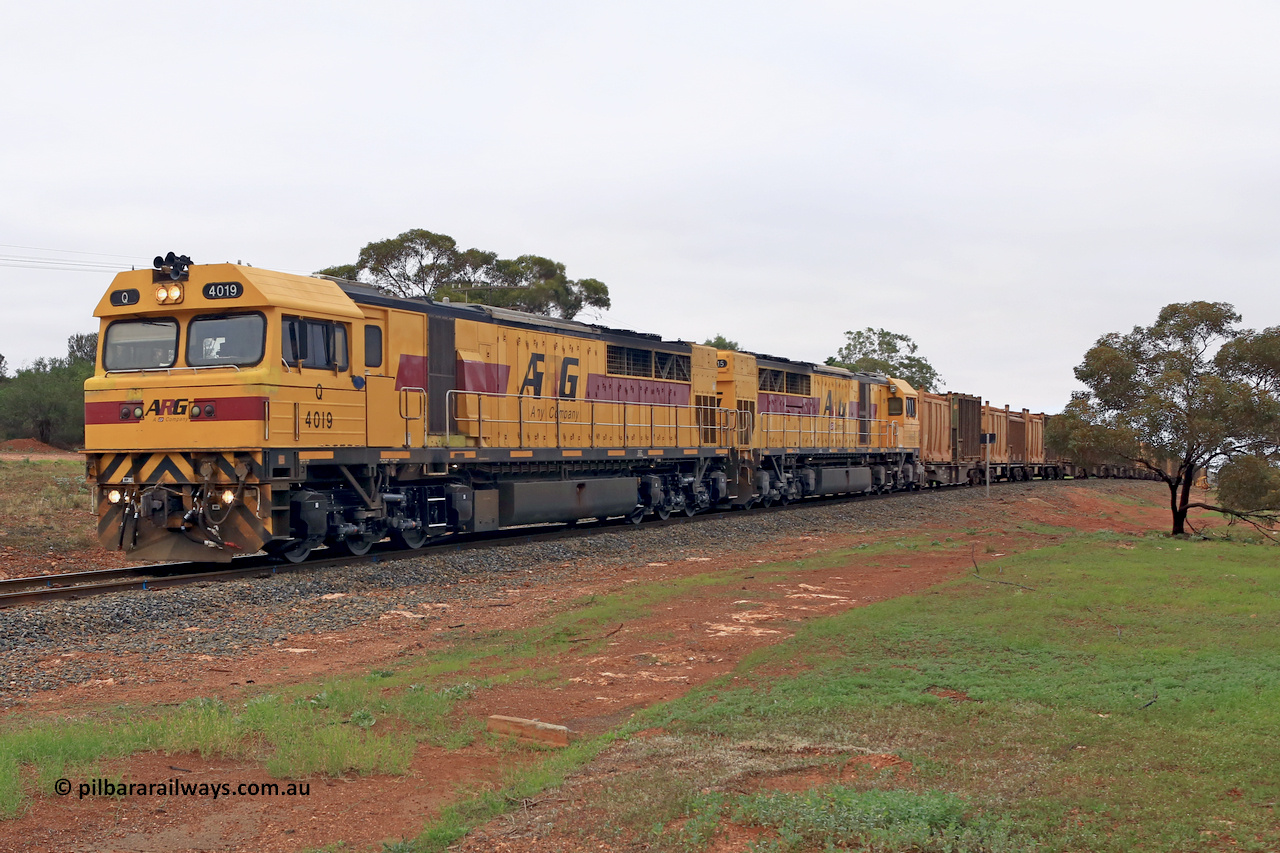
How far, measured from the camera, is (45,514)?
73.5 feet

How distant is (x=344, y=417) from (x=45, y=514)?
11.1m

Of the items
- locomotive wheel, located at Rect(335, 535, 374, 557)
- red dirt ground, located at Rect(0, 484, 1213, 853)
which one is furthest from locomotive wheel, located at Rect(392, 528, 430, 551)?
red dirt ground, located at Rect(0, 484, 1213, 853)

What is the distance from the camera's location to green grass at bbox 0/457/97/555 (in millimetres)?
19312

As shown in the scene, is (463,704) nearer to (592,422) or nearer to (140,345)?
(140,345)

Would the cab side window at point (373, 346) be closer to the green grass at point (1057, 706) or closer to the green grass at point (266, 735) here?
the green grass at point (266, 735)

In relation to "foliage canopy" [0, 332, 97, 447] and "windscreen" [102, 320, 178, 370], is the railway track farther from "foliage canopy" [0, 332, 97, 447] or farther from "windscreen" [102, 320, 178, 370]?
"foliage canopy" [0, 332, 97, 447]

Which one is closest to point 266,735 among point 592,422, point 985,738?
point 985,738

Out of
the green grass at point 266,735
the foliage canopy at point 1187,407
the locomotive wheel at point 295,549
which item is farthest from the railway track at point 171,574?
the foliage canopy at point 1187,407

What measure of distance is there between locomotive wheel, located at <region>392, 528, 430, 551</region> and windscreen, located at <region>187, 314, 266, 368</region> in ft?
14.8

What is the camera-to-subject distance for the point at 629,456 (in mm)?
23172

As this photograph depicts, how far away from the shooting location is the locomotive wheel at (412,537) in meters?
17.7

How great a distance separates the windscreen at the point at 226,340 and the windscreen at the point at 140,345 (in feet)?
1.15

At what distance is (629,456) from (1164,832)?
60.8 feet

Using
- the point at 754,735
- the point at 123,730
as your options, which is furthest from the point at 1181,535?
the point at 123,730
